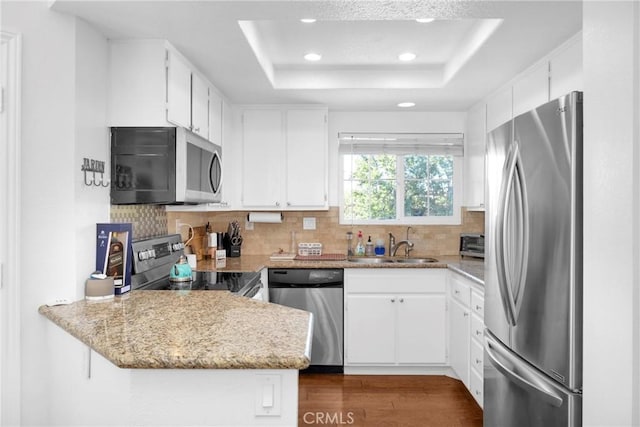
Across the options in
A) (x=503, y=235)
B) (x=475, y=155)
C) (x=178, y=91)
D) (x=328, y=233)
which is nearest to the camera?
(x=503, y=235)

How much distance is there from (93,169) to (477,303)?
2406 mm

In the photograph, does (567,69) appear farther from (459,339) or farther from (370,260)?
(370,260)

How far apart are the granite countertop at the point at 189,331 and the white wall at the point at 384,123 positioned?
233cm

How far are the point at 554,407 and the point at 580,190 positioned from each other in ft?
2.68

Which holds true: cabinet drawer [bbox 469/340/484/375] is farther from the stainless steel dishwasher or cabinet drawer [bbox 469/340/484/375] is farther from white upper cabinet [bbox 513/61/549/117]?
white upper cabinet [bbox 513/61/549/117]

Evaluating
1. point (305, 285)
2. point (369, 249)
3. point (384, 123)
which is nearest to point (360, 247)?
point (369, 249)

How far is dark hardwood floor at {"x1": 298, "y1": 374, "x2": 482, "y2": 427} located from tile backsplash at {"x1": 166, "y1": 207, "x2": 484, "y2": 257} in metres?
1.20

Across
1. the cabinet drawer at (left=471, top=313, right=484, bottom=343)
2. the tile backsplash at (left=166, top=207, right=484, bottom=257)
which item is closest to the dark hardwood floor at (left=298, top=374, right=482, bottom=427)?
the cabinet drawer at (left=471, top=313, right=484, bottom=343)

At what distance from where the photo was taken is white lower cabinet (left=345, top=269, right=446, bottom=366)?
3.60 meters

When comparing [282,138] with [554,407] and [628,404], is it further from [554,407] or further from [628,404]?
[628,404]

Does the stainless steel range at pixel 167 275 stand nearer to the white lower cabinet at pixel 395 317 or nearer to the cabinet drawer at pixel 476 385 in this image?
the white lower cabinet at pixel 395 317

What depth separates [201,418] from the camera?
1381 mm

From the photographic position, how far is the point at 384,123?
13.6 feet

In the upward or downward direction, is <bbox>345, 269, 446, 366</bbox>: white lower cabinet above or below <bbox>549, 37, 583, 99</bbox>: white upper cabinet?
below
